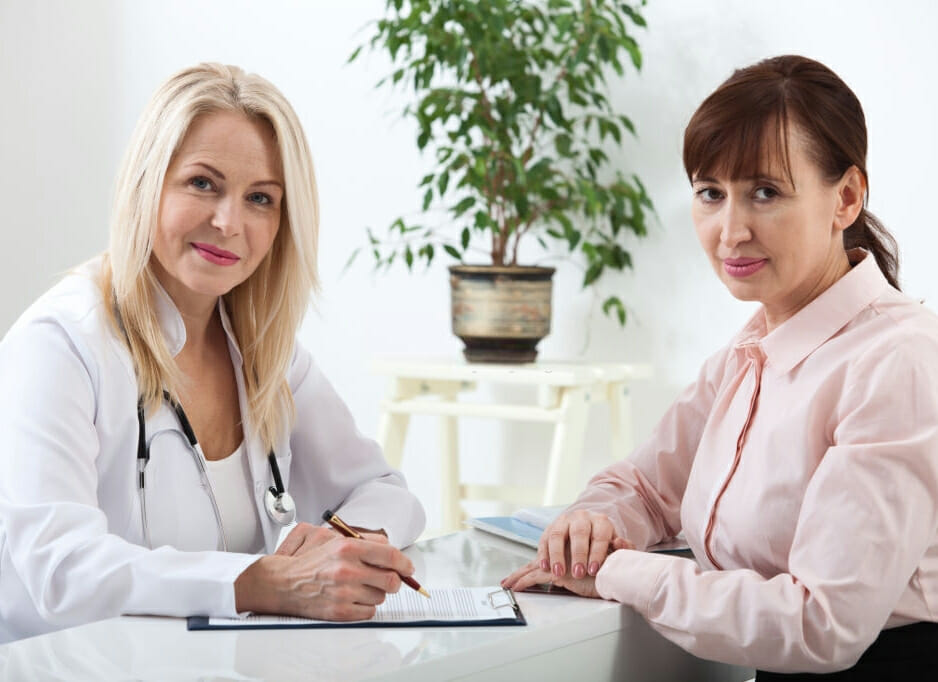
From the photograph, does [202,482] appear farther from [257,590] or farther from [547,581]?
[547,581]

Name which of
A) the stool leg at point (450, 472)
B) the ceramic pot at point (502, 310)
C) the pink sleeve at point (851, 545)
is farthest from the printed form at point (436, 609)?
the stool leg at point (450, 472)

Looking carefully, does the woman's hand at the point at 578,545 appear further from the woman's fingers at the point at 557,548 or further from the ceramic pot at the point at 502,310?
the ceramic pot at the point at 502,310

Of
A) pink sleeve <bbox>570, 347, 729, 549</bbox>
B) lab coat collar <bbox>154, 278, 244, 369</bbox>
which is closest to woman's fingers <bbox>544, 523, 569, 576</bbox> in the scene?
pink sleeve <bbox>570, 347, 729, 549</bbox>

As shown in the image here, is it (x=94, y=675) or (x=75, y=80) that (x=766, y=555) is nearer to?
(x=94, y=675)

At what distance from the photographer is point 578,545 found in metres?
1.47

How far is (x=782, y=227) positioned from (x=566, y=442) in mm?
1862

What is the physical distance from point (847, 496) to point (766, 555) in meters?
0.18

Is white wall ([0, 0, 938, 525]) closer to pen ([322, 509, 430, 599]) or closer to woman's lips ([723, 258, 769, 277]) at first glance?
woman's lips ([723, 258, 769, 277])

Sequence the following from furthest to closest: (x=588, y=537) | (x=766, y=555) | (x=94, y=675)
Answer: (x=588, y=537)
(x=766, y=555)
(x=94, y=675)

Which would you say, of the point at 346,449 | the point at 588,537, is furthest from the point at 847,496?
the point at 346,449

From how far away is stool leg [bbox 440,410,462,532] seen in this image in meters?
3.69

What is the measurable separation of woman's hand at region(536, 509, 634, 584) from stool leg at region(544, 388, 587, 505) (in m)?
1.64

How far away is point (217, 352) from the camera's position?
6.34ft

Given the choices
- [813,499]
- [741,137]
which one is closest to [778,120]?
[741,137]
